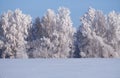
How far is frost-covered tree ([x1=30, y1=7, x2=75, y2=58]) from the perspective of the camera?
9.72 m

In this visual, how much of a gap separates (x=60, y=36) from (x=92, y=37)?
113 cm

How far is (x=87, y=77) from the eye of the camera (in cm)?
365

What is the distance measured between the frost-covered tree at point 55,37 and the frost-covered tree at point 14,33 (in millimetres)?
425

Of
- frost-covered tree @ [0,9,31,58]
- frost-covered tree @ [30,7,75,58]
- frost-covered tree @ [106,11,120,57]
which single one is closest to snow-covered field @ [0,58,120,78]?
frost-covered tree @ [0,9,31,58]

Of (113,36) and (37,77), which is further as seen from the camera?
(113,36)

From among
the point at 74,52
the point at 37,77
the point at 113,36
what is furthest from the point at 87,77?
the point at 113,36

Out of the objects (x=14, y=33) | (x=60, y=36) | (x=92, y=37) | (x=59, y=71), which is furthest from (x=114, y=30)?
(x=59, y=71)

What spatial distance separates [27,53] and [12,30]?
3.03 ft

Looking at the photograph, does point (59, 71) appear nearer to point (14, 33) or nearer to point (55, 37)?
point (14, 33)

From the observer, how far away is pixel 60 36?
10.0 m

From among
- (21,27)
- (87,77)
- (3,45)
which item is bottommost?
(87,77)

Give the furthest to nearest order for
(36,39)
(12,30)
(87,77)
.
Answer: (36,39) < (12,30) < (87,77)

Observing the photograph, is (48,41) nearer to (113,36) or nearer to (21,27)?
(21,27)

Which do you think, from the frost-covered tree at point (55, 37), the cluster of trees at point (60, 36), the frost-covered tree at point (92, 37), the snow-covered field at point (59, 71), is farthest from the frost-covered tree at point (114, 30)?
the snow-covered field at point (59, 71)
